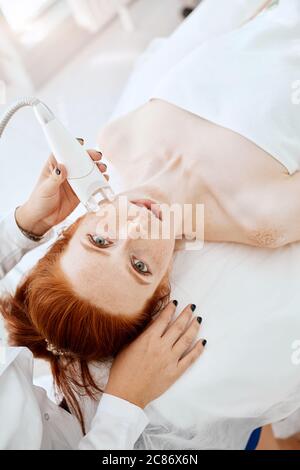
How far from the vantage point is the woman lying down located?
880 mm

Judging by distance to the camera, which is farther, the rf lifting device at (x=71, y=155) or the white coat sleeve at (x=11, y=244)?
the white coat sleeve at (x=11, y=244)

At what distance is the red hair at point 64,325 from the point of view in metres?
0.86

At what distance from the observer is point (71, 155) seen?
0.77m

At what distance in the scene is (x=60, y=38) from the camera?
161 cm

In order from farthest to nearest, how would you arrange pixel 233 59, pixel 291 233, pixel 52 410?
pixel 233 59, pixel 291 233, pixel 52 410

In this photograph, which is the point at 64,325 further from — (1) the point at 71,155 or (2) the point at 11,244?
(1) the point at 71,155

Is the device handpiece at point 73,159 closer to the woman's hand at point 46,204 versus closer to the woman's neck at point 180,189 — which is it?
the woman's hand at point 46,204

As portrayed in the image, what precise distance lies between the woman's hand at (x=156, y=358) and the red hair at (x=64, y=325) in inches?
1.5

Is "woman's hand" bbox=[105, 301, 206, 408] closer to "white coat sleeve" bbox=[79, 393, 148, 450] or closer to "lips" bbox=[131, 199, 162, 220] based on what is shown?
"white coat sleeve" bbox=[79, 393, 148, 450]

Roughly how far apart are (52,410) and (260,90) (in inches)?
33.3

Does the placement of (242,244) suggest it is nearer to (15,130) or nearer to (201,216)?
(201,216)

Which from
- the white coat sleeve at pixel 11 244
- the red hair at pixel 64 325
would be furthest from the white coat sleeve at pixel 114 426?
the white coat sleeve at pixel 11 244

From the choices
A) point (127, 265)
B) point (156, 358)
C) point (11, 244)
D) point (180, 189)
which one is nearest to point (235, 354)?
point (156, 358)

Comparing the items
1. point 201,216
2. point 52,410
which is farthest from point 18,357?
point 201,216
